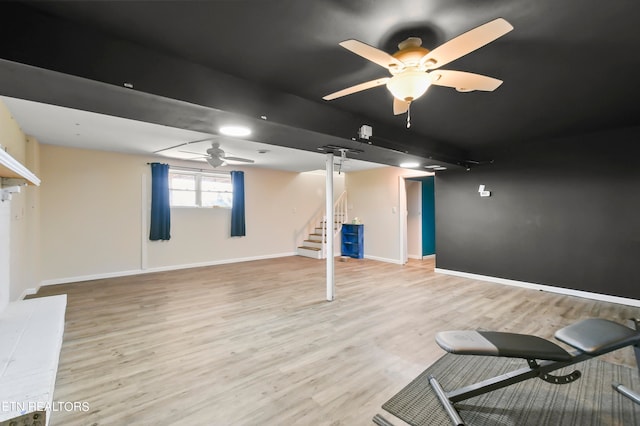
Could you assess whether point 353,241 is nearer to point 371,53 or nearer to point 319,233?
point 319,233

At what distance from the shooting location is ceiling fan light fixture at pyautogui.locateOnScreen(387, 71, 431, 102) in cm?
183

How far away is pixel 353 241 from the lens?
7793mm

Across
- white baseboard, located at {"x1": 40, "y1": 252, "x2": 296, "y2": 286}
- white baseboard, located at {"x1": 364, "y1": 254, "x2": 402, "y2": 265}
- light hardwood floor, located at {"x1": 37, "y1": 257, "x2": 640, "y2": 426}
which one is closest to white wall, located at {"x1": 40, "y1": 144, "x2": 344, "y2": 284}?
white baseboard, located at {"x1": 40, "y1": 252, "x2": 296, "y2": 286}

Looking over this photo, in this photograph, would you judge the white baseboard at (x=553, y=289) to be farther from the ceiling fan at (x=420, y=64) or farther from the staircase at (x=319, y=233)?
the ceiling fan at (x=420, y=64)

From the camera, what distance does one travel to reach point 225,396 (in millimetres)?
1974

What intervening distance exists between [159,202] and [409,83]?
5751 millimetres

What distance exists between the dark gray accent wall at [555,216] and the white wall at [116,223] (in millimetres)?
5005

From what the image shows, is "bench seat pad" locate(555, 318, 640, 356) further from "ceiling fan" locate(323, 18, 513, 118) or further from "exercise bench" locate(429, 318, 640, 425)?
"ceiling fan" locate(323, 18, 513, 118)

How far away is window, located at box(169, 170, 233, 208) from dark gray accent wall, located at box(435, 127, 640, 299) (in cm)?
520

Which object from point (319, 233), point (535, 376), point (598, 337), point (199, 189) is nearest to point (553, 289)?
point (598, 337)

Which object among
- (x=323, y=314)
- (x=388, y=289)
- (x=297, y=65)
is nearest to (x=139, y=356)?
(x=323, y=314)

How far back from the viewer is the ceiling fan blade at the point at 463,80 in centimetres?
181

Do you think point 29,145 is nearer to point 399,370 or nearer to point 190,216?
point 190,216

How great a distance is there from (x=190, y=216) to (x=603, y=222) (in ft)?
24.7
